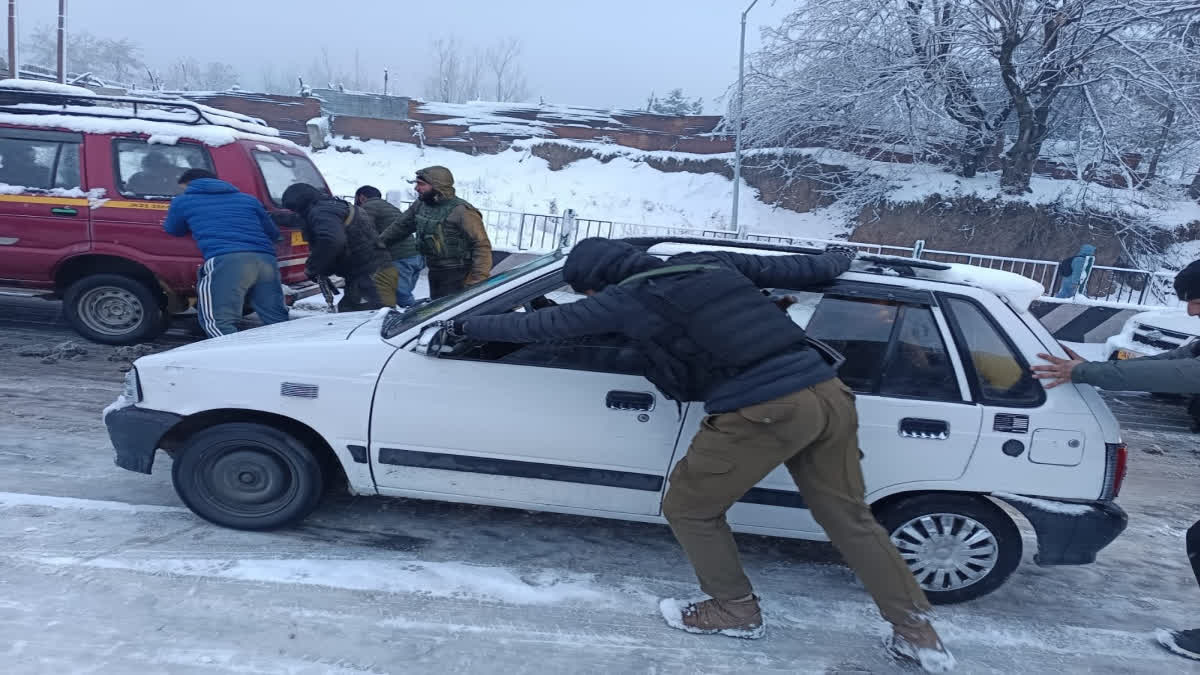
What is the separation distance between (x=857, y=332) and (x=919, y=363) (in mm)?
284

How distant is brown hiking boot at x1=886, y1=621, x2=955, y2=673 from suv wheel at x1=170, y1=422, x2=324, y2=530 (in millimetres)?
2535

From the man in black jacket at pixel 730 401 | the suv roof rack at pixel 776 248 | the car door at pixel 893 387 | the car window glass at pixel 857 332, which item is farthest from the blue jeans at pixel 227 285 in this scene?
the car window glass at pixel 857 332

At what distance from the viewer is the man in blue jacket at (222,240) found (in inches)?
204

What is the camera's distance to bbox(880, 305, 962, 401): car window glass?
3035 millimetres

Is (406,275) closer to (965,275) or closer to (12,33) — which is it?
(965,275)

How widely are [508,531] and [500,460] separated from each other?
0.62 metres

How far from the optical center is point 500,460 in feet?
10.3

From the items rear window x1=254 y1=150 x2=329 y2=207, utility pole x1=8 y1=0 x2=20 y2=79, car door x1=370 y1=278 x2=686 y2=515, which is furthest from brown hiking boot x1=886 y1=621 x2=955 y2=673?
utility pole x1=8 y1=0 x2=20 y2=79

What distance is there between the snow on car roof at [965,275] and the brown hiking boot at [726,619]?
4.83ft

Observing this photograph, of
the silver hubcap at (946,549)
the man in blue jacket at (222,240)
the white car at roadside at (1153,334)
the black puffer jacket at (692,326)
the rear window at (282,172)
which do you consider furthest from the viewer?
the white car at roadside at (1153,334)

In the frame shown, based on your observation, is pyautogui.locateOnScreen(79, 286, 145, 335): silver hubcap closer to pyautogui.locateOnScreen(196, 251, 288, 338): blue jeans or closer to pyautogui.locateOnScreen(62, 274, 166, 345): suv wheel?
pyautogui.locateOnScreen(62, 274, 166, 345): suv wheel

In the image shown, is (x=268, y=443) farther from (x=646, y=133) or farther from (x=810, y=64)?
(x=646, y=133)

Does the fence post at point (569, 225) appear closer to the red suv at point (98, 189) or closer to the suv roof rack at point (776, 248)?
the red suv at point (98, 189)

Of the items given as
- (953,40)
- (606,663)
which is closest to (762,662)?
(606,663)
